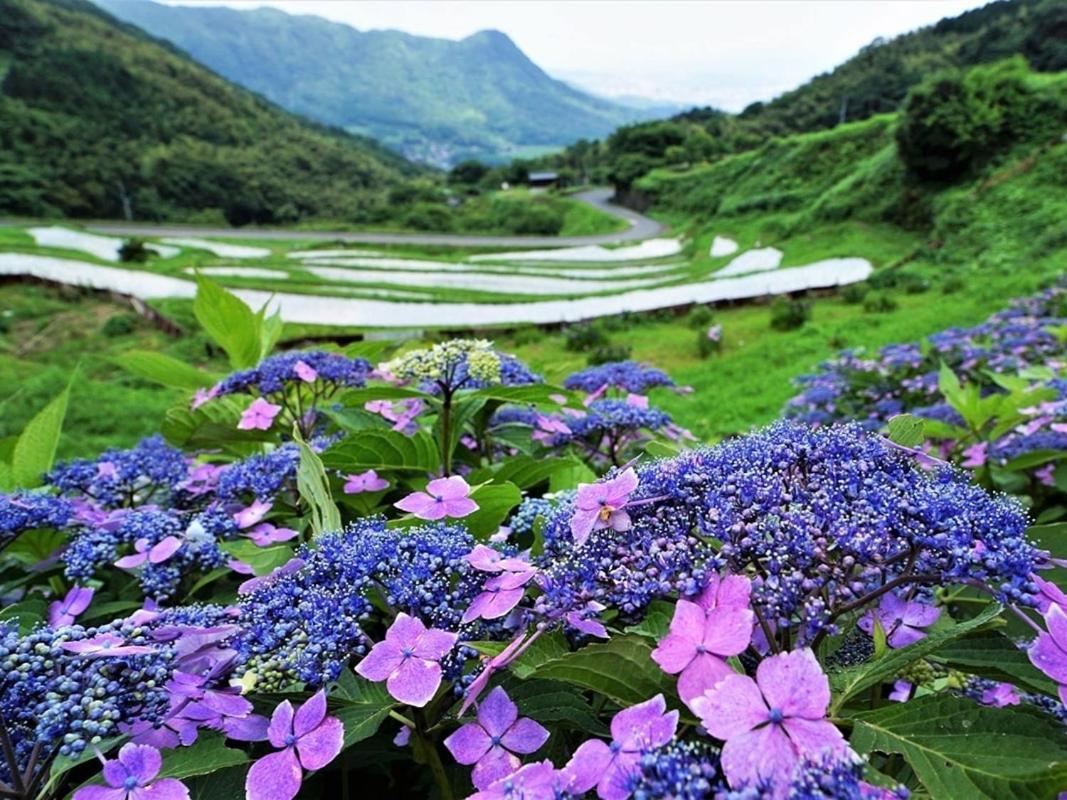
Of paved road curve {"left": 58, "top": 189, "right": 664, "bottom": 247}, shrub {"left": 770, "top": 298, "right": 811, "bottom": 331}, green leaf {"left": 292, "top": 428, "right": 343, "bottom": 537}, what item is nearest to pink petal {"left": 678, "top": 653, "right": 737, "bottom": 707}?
green leaf {"left": 292, "top": 428, "right": 343, "bottom": 537}

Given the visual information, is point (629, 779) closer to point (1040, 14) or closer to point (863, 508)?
point (863, 508)

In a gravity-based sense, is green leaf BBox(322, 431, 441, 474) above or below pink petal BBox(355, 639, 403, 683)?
below

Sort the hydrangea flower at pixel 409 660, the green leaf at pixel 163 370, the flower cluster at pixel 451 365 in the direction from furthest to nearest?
the green leaf at pixel 163 370, the flower cluster at pixel 451 365, the hydrangea flower at pixel 409 660

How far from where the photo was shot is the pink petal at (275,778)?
80 centimetres

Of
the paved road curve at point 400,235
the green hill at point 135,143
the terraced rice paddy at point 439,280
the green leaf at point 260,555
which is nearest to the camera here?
the green leaf at point 260,555

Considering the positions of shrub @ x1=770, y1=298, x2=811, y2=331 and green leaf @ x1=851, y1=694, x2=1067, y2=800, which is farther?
shrub @ x1=770, y1=298, x2=811, y2=331

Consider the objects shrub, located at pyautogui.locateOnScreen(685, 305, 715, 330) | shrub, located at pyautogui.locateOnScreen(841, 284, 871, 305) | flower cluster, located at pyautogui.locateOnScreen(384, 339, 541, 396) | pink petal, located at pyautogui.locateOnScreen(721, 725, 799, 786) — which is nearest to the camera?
pink petal, located at pyautogui.locateOnScreen(721, 725, 799, 786)

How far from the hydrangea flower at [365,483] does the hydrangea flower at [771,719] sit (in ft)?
3.26

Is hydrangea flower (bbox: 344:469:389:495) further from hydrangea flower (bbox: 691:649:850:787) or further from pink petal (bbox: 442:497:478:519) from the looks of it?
hydrangea flower (bbox: 691:649:850:787)

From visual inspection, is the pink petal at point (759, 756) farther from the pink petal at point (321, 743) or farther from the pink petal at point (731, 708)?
the pink petal at point (321, 743)

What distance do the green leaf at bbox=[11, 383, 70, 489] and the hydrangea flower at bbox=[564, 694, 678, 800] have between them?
1.72 m

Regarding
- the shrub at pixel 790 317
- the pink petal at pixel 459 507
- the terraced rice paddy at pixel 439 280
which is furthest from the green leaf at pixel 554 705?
the shrub at pixel 790 317

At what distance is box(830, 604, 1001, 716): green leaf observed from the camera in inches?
30.8

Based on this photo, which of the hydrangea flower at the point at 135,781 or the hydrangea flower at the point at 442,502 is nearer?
the hydrangea flower at the point at 135,781
